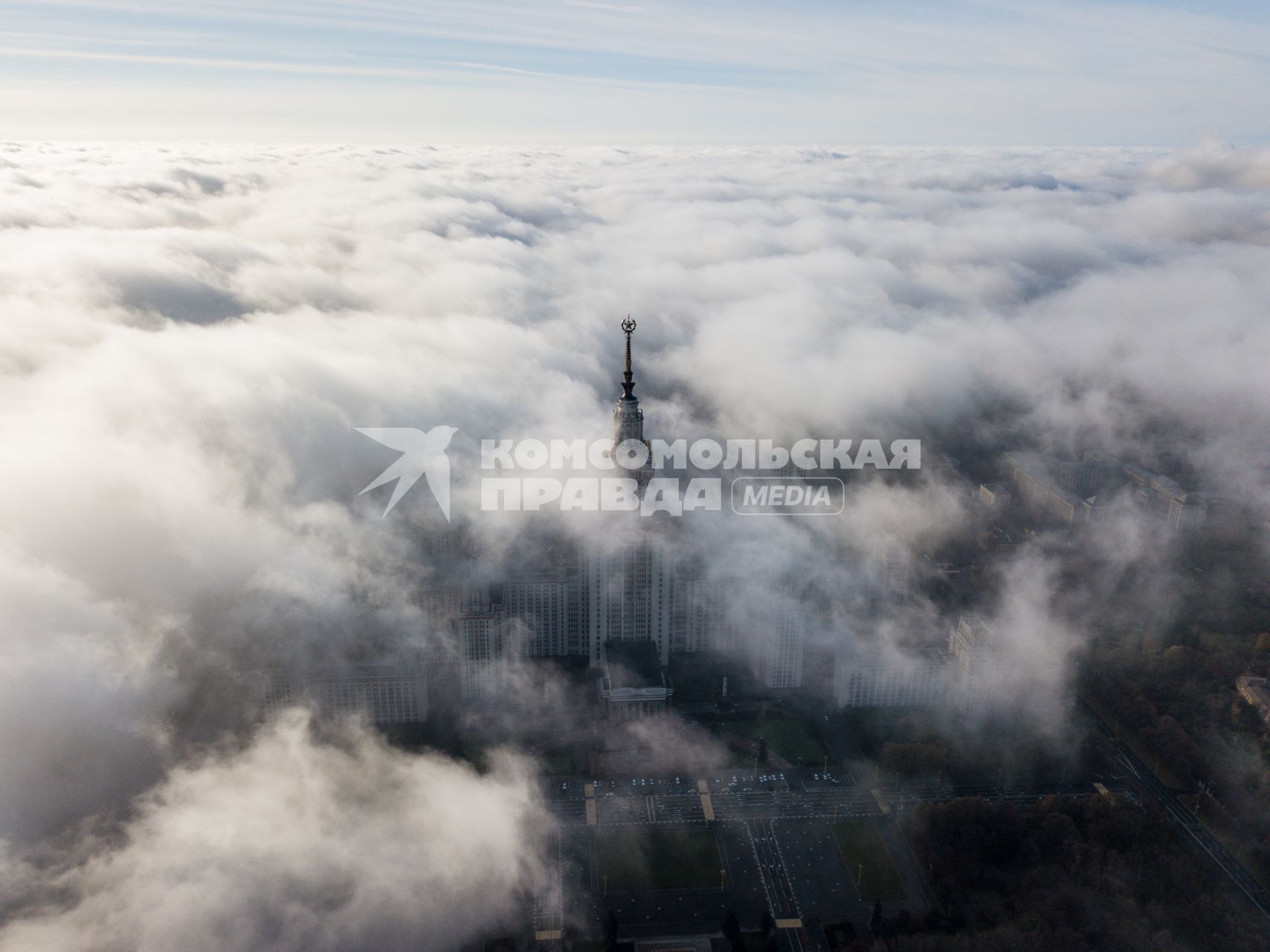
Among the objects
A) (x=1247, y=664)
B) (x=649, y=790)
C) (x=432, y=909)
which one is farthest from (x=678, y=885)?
(x=1247, y=664)

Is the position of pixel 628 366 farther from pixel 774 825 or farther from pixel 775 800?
pixel 774 825

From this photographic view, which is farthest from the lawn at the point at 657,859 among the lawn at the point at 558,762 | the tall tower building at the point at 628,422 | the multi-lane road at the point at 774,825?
the tall tower building at the point at 628,422

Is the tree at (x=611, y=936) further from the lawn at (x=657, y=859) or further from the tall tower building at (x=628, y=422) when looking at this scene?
the tall tower building at (x=628, y=422)

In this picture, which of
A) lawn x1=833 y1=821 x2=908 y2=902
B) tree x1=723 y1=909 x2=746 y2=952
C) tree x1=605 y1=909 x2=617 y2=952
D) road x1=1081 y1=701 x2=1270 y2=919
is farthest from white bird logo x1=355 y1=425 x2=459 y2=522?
road x1=1081 y1=701 x2=1270 y2=919
